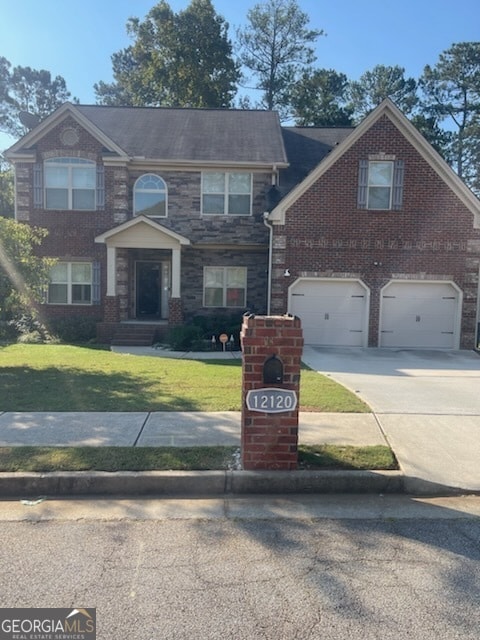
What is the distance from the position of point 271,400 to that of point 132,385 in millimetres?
4516

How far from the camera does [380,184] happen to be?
14977mm

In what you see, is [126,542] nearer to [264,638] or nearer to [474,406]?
[264,638]

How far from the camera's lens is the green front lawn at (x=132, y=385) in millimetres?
6957

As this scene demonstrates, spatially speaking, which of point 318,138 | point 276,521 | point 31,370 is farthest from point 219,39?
point 276,521

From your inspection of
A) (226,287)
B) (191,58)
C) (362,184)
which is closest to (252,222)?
(226,287)

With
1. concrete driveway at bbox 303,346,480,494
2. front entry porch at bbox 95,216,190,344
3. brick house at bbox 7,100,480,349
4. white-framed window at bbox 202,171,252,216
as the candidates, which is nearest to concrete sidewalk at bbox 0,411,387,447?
concrete driveway at bbox 303,346,480,494

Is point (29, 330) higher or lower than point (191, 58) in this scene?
lower

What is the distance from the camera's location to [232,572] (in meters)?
3.12

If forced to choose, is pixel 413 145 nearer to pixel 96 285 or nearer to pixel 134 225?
pixel 134 225

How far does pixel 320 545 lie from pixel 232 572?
0.72 metres

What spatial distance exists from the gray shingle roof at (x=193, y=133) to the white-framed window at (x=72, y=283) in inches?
181

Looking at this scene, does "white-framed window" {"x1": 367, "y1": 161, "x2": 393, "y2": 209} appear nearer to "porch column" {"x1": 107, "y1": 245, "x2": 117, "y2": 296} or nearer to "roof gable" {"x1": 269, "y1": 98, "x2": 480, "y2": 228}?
"roof gable" {"x1": 269, "y1": 98, "x2": 480, "y2": 228}

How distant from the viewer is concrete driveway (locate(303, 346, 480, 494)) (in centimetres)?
477

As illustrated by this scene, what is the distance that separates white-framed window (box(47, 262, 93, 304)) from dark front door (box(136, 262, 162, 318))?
1.89 m
